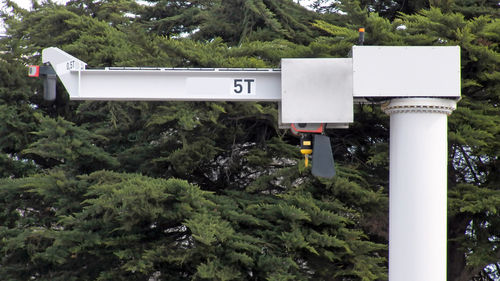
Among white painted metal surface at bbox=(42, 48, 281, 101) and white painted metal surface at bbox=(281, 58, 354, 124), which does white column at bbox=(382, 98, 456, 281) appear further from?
white painted metal surface at bbox=(42, 48, 281, 101)

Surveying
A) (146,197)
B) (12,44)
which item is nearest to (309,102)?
(146,197)

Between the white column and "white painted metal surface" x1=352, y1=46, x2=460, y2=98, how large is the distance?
3.5 inches

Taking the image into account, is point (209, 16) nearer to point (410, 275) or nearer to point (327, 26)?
point (327, 26)

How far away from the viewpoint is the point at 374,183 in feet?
34.6

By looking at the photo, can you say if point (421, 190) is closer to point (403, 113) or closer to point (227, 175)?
point (403, 113)

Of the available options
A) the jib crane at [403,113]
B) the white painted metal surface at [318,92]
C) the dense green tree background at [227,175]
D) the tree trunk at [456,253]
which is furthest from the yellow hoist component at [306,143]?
the tree trunk at [456,253]

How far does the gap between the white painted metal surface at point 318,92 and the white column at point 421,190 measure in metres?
0.37

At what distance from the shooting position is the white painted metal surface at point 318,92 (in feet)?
14.8

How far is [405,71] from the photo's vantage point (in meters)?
4.46

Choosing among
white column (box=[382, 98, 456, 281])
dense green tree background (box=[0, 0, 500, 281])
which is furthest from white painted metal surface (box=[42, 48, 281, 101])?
dense green tree background (box=[0, 0, 500, 281])

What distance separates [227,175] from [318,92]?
6.82m

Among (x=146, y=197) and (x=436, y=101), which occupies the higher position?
(x=436, y=101)

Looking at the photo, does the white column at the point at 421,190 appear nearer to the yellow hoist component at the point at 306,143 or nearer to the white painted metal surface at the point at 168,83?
the yellow hoist component at the point at 306,143

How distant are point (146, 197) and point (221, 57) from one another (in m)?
2.41
